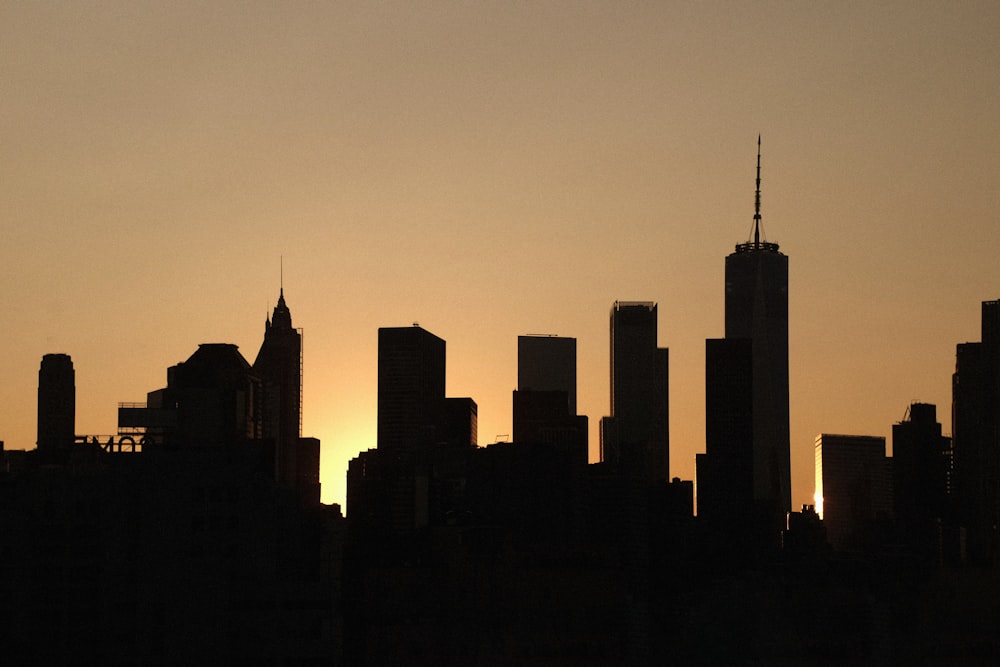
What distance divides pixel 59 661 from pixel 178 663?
13.2 meters

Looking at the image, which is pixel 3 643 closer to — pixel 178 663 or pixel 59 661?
pixel 59 661

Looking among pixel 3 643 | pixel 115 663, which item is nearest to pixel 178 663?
pixel 115 663

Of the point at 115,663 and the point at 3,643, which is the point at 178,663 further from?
the point at 3,643

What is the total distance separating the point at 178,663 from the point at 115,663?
679cm

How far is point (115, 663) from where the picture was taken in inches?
7815

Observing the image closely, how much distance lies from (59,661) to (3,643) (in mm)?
6432

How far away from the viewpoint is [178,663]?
19888 centimetres

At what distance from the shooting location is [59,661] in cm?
19962

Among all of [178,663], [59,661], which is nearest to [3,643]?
[59,661]

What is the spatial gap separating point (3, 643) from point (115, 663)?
12.7 m
